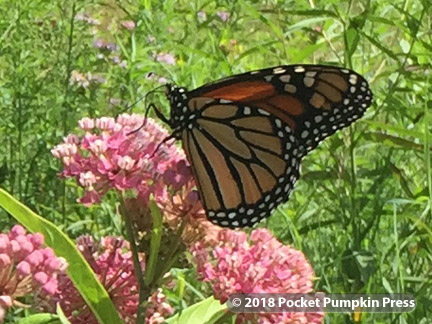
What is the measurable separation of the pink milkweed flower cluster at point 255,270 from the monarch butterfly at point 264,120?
349 millimetres

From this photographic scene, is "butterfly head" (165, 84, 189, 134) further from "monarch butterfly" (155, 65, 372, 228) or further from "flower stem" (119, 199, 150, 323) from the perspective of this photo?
"flower stem" (119, 199, 150, 323)

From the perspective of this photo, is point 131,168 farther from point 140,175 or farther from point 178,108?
point 178,108

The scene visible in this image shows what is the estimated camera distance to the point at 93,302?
169 cm

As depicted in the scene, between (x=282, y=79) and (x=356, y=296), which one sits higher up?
(x=282, y=79)

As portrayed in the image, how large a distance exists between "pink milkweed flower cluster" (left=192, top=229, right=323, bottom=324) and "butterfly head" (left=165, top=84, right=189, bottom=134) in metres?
0.48

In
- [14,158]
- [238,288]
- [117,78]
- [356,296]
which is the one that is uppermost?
[117,78]

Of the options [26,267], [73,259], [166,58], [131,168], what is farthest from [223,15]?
[26,267]

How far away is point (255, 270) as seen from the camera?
5.83ft

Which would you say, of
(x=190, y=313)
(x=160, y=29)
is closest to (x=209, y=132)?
(x=190, y=313)

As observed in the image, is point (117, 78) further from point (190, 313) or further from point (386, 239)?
point (190, 313)

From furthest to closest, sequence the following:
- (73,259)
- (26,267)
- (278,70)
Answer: (278,70) → (73,259) → (26,267)

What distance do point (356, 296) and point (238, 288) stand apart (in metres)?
0.66

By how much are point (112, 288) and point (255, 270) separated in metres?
0.30

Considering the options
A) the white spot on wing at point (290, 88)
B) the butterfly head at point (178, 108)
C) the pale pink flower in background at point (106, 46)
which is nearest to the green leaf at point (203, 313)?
the butterfly head at point (178, 108)
